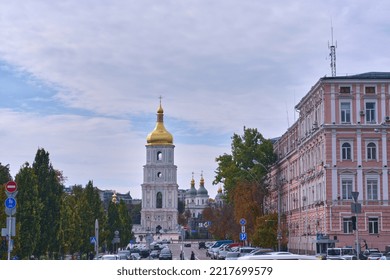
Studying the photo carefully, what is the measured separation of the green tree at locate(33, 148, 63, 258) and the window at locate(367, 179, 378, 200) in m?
26.8

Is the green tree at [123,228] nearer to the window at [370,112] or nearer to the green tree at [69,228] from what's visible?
the green tree at [69,228]

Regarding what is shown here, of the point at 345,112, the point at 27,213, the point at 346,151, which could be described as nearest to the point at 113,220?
the point at 346,151

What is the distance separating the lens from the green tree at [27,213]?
45.8 metres

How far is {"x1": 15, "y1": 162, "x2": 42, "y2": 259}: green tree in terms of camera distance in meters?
45.8

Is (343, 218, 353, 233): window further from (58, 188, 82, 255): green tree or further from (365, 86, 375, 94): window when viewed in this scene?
(58, 188, 82, 255): green tree

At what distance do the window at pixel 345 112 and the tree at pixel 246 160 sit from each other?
27.9 meters

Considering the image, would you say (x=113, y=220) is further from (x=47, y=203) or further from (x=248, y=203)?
(x=47, y=203)

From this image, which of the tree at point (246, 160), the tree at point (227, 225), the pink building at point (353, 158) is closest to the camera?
the pink building at point (353, 158)

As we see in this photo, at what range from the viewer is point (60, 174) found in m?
101

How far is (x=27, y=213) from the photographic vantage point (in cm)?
4672

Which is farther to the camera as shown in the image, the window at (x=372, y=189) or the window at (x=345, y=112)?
the window at (x=345, y=112)

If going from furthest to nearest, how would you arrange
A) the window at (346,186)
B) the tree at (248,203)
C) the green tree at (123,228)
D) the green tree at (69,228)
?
the green tree at (123,228)
the tree at (248,203)
the window at (346,186)
the green tree at (69,228)

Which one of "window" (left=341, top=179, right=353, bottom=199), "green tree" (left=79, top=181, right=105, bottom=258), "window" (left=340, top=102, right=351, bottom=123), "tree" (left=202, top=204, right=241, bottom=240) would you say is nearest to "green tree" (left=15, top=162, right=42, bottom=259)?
"green tree" (left=79, top=181, right=105, bottom=258)

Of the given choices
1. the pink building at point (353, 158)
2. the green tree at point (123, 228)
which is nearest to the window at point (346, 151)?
the pink building at point (353, 158)
